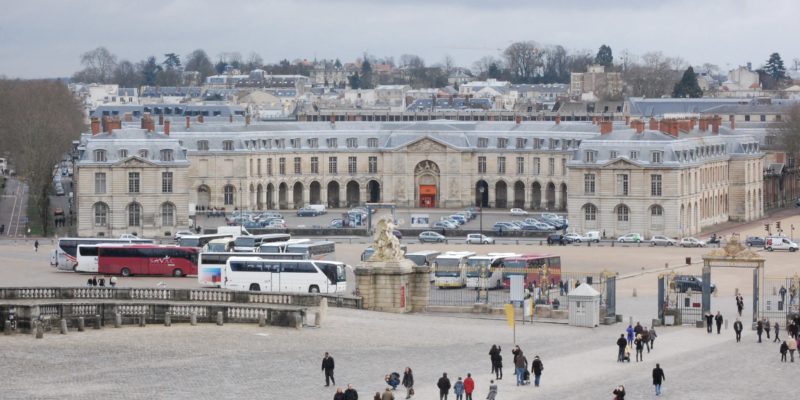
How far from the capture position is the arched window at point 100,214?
317 feet

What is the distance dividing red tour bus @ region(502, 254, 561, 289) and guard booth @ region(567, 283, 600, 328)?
7439 mm

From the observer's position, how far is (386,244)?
5934 cm

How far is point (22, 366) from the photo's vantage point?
47.6m

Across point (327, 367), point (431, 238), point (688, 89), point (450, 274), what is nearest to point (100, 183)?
point (431, 238)

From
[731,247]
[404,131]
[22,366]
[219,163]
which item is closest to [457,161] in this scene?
[404,131]

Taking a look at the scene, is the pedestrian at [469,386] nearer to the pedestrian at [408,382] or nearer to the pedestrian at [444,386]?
the pedestrian at [444,386]

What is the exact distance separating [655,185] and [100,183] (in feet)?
87.7

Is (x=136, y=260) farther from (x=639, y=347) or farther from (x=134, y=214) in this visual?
(x=639, y=347)

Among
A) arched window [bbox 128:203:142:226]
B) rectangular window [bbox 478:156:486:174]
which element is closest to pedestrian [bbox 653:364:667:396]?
arched window [bbox 128:203:142:226]

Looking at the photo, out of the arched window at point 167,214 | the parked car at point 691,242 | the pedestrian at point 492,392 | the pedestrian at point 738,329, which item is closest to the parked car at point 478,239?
the parked car at point 691,242

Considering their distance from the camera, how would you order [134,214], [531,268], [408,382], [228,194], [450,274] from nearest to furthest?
[408,382] < [450,274] < [531,268] < [134,214] < [228,194]

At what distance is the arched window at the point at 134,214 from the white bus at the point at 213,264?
28315 millimetres

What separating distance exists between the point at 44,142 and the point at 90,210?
14.2 m

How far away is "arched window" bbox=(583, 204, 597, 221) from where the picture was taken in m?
96.6
